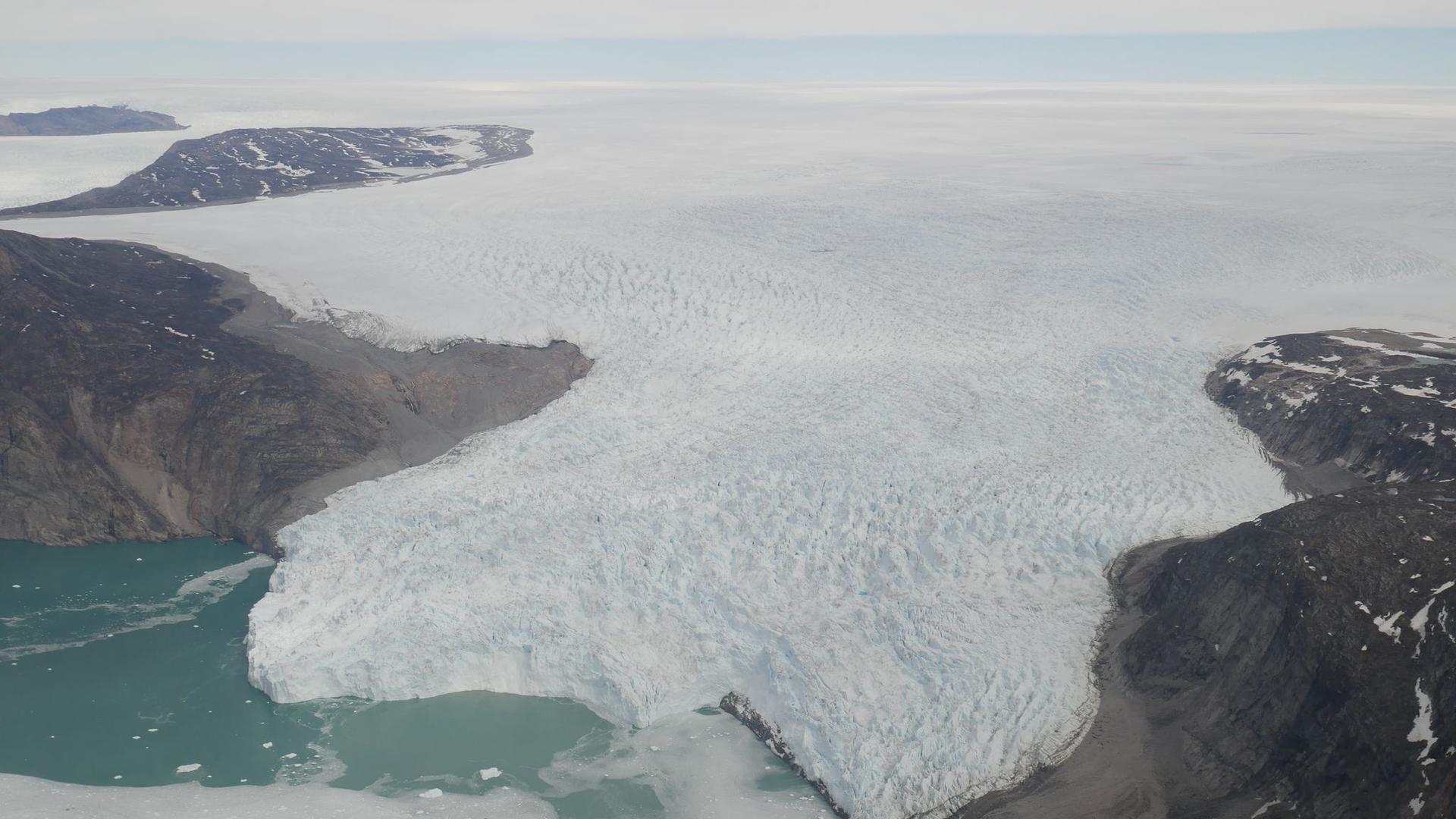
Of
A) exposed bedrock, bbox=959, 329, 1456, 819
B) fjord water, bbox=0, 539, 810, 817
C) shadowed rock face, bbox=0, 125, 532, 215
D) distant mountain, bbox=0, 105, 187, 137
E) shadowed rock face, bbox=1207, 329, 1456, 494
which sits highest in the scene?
distant mountain, bbox=0, 105, 187, 137

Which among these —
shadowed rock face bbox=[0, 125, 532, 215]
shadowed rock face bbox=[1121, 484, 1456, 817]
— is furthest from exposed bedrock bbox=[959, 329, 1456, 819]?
shadowed rock face bbox=[0, 125, 532, 215]

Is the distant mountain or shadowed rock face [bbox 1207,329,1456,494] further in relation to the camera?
the distant mountain

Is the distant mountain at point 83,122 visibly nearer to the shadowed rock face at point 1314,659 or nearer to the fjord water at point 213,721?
the fjord water at point 213,721

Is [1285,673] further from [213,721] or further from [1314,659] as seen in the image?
[213,721]

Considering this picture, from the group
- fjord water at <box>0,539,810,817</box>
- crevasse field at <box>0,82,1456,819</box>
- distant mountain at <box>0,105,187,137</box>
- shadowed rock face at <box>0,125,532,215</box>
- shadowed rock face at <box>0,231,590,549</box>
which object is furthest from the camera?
distant mountain at <box>0,105,187,137</box>

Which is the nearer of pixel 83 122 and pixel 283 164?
pixel 283 164

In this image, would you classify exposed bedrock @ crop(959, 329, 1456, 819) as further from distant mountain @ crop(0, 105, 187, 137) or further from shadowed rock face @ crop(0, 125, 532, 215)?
distant mountain @ crop(0, 105, 187, 137)

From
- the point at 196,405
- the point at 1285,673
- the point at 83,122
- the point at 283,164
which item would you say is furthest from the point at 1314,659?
the point at 83,122
